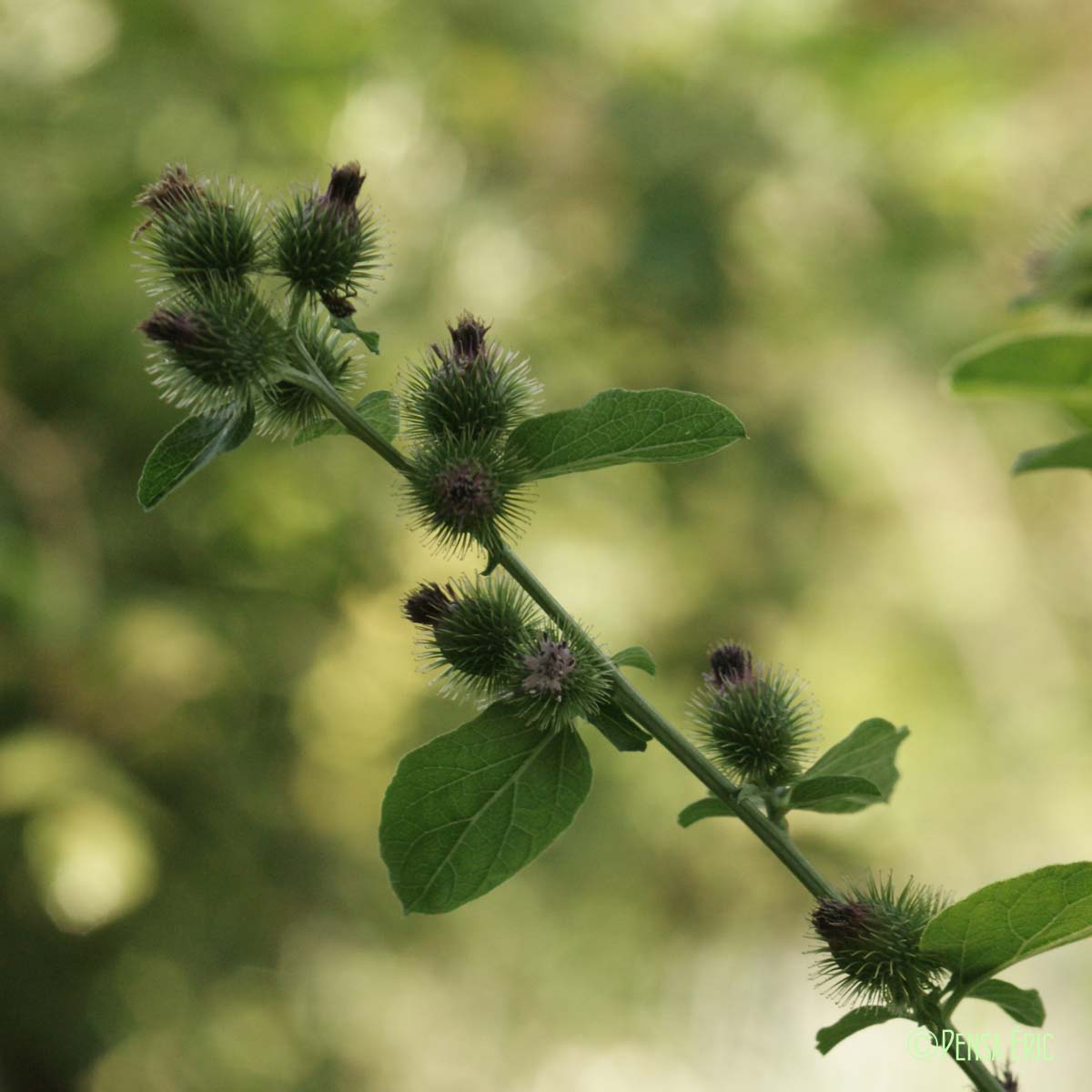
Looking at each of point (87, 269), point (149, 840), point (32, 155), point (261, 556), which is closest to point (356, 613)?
point (261, 556)

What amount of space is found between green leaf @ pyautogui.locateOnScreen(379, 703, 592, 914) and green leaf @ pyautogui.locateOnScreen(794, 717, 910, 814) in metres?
0.25

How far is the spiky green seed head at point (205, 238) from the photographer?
1.05m

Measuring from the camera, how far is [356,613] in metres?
5.26

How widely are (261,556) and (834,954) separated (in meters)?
4.34

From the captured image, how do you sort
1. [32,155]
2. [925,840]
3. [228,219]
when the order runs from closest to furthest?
[228,219] < [32,155] < [925,840]

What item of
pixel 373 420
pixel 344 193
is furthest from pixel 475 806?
pixel 344 193

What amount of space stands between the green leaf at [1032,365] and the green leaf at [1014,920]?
0.37 m

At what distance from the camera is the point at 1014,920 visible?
36.7 inches

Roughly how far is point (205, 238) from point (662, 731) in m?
0.61

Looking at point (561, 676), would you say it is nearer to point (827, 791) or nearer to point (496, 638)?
point (496, 638)

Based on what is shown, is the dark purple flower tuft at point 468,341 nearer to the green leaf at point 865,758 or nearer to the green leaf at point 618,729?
the green leaf at point 618,729

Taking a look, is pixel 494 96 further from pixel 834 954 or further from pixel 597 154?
pixel 834 954

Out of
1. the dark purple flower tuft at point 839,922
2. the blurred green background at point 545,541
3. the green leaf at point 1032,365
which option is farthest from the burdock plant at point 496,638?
the blurred green background at point 545,541

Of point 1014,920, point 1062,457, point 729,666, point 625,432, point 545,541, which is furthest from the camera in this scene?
point 545,541
